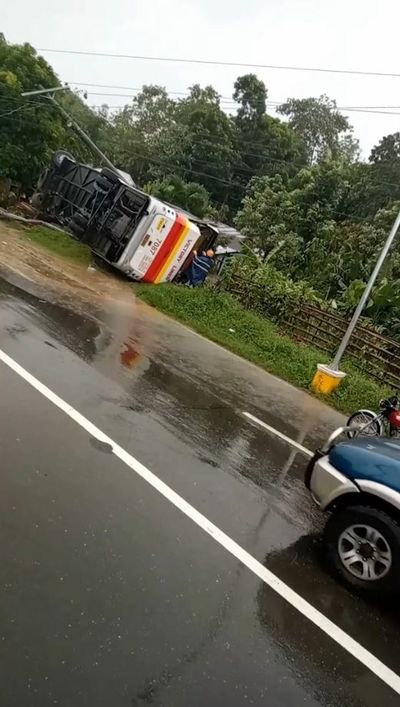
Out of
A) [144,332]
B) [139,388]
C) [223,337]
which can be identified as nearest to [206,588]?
[139,388]

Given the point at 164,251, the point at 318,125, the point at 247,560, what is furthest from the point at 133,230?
the point at 318,125

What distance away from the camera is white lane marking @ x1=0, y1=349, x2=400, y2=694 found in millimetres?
3502

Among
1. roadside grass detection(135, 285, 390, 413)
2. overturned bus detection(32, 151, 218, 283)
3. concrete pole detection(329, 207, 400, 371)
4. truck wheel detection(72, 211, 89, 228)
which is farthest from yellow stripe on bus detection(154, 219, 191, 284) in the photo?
concrete pole detection(329, 207, 400, 371)

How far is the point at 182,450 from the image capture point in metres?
5.79

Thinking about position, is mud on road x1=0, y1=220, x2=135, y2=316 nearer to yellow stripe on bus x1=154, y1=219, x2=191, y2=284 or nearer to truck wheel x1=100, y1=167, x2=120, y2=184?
yellow stripe on bus x1=154, y1=219, x2=191, y2=284

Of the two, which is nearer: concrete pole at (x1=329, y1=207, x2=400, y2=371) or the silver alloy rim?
the silver alloy rim

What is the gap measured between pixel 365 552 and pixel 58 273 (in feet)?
38.1

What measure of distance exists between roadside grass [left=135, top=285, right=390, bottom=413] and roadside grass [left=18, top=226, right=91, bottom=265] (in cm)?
314

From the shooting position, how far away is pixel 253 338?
1248 cm

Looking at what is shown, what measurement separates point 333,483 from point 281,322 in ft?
32.7

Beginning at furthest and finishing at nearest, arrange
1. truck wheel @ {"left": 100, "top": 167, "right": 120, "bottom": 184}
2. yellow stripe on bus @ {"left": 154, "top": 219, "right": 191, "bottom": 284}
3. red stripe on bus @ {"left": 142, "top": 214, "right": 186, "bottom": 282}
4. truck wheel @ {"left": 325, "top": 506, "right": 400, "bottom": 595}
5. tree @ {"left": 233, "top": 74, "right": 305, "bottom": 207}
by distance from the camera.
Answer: tree @ {"left": 233, "top": 74, "right": 305, "bottom": 207} < truck wheel @ {"left": 100, "top": 167, "right": 120, "bottom": 184} < yellow stripe on bus @ {"left": 154, "top": 219, "right": 191, "bottom": 284} < red stripe on bus @ {"left": 142, "top": 214, "right": 186, "bottom": 282} < truck wheel @ {"left": 325, "top": 506, "right": 400, "bottom": 595}

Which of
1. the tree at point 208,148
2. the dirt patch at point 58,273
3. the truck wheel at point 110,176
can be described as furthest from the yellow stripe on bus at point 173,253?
the tree at point 208,148

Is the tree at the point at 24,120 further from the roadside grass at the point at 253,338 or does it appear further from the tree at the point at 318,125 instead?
the tree at the point at 318,125

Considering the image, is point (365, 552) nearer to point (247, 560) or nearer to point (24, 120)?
point (247, 560)
